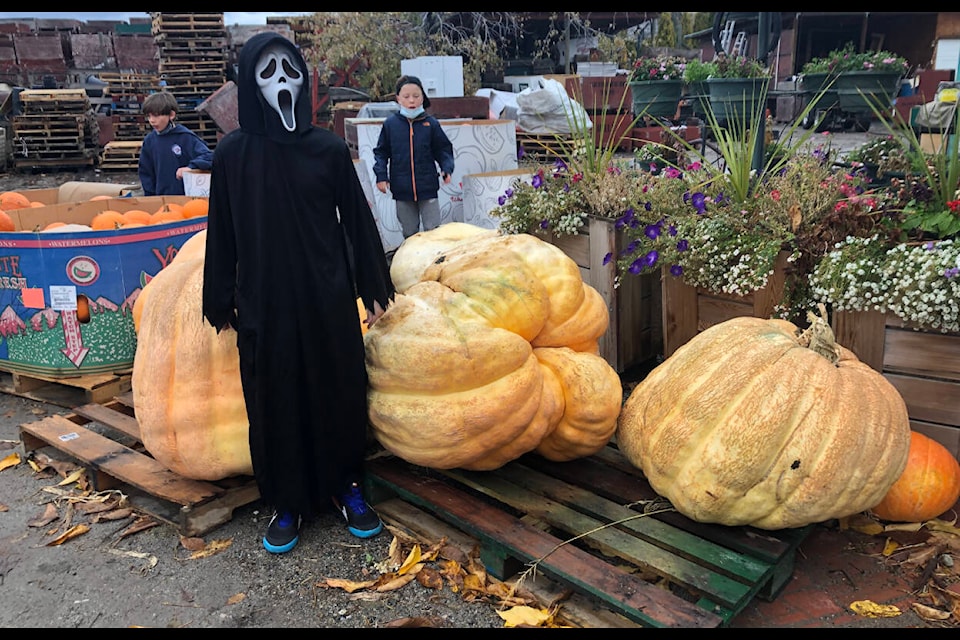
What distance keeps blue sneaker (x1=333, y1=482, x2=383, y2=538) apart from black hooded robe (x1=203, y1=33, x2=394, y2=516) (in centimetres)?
17

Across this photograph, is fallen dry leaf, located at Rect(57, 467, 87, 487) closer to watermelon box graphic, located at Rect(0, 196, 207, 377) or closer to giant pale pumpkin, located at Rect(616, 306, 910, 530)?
watermelon box graphic, located at Rect(0, 196, 207, 377)

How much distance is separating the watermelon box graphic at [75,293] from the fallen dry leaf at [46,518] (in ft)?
4.55

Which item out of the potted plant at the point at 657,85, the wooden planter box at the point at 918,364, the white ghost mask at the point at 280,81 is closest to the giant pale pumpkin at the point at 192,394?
the white ghost mask at the point at 280,81

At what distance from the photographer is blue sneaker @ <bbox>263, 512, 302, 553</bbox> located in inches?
117

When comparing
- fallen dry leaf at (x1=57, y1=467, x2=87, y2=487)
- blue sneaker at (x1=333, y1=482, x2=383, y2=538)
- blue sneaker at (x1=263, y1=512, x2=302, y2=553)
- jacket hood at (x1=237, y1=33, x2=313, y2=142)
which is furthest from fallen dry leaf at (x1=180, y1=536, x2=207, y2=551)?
jacket hood at (x1=237, y1=33, x2=313, y2=142)

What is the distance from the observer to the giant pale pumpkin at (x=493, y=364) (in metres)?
2.77

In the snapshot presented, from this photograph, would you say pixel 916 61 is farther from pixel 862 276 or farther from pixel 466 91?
pixel 862 276

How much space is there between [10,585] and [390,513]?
1459mm

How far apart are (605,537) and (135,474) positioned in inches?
84.0

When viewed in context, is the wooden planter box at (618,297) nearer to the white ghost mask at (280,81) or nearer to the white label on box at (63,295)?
the white ghost mask at (280,81)

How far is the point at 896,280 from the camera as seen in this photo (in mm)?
2865

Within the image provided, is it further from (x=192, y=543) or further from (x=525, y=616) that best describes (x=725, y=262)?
(x=192, y=543)

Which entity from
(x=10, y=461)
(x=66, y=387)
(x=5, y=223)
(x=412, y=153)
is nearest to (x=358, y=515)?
(x=10, y=461)

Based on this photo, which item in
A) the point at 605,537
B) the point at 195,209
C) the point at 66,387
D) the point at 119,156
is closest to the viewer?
the point at 605,537
